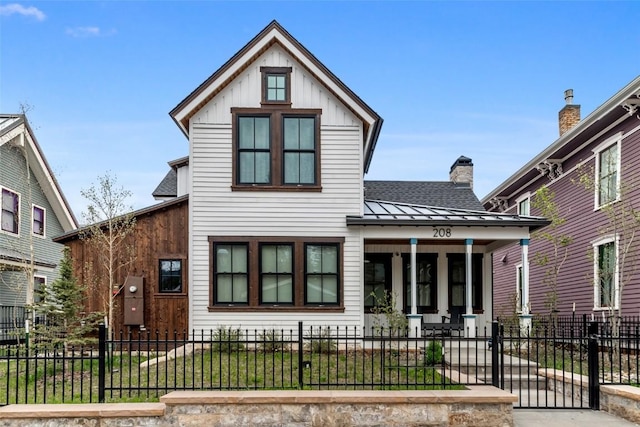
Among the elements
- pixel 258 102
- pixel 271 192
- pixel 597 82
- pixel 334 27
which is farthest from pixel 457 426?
pixel 597 82

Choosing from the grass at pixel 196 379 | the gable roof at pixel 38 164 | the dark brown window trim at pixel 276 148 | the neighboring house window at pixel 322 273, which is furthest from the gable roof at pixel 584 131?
the gable roof at pixel 38 164

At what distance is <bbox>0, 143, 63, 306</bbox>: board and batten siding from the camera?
2134 centimetres

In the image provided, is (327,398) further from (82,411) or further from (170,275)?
(170,275)

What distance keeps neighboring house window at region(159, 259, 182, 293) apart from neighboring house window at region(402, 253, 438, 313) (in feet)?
20.5

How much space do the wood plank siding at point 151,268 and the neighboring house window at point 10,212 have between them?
8222mm

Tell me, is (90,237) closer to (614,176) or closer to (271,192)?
(271,192)

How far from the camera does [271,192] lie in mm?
14719

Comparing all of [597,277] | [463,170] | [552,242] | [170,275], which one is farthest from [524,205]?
[170,275]

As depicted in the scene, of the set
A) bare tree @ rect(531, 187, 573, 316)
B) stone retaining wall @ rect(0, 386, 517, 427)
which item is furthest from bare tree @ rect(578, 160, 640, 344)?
stone retaining wall @ rect(0, 386, 517, 427)

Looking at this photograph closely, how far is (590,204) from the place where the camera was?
59.8 feet

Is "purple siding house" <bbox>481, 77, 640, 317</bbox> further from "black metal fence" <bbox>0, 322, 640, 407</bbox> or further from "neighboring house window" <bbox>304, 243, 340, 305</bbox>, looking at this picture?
"neighboring house window" <bbox>304, 243, 340, 305</bbox>

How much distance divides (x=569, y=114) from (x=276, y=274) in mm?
12887

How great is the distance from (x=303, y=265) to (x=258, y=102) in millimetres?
4243

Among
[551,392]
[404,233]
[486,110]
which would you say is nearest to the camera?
[551,392]
